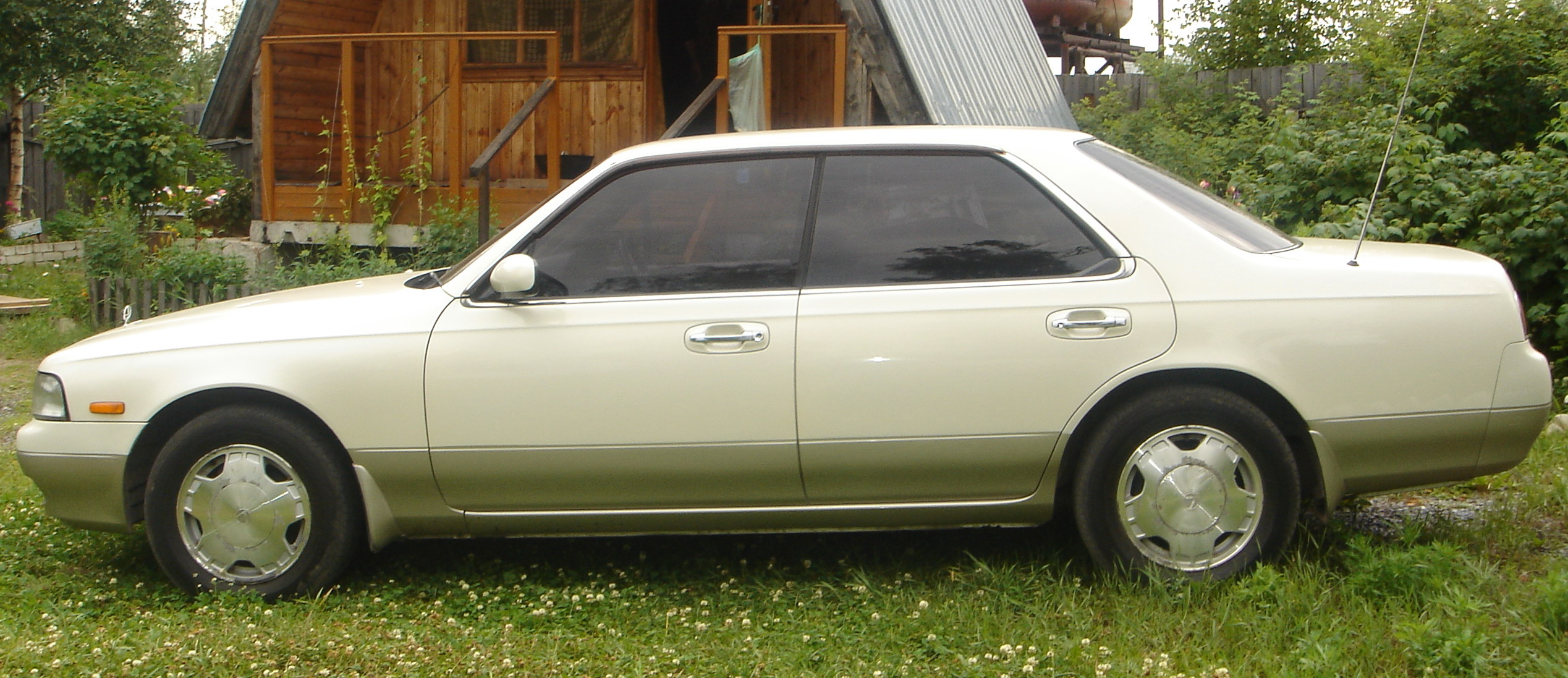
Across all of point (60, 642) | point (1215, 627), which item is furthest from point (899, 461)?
point (60, 642)

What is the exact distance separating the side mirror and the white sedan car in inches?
0.4

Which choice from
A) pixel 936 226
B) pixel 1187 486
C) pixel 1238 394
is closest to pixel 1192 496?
pixel 1187 486

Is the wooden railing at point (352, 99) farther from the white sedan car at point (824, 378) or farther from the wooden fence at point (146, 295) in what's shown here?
the white sedan car at point (824, 378)

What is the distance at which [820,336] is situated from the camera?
13.3ft

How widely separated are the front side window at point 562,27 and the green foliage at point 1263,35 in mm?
9375

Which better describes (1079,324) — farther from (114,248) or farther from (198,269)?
(114,248)

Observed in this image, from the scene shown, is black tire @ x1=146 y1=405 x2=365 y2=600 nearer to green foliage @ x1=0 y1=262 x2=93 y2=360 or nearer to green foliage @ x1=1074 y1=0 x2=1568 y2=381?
green foliage @ x1=1074 y1=0 x2=1568 y2=381

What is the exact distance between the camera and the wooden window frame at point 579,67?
11.8 m

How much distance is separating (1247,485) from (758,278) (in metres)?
1.64

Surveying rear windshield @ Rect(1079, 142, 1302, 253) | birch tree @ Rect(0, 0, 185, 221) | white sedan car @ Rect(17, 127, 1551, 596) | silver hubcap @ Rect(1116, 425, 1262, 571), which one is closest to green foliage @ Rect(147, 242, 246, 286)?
white sedan car @ Rect(17, 127, 1551, 596)

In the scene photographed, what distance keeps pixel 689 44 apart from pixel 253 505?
9.68 meters

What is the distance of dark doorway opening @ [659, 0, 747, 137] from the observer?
13.1 metres

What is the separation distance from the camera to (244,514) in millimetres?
4316

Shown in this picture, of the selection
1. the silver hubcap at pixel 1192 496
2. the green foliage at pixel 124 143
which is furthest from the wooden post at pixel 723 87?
the silver hubcap at pixel 1192 496
